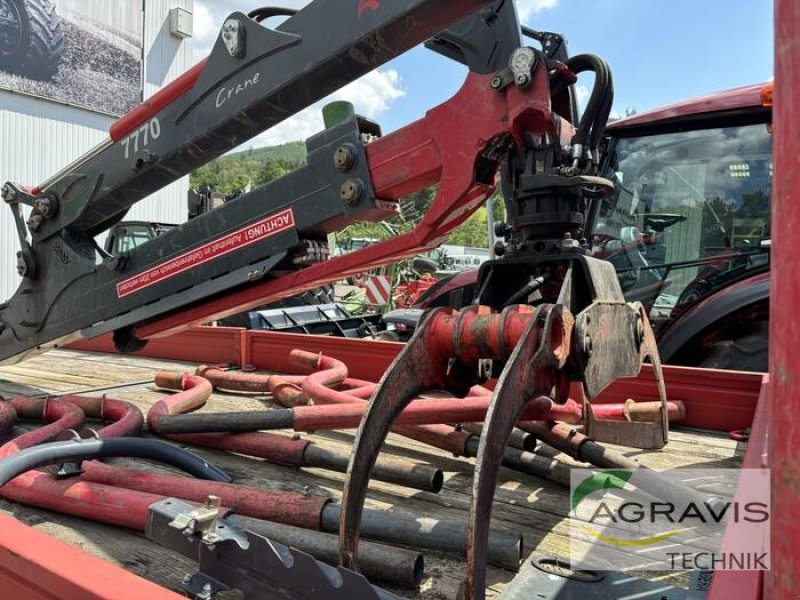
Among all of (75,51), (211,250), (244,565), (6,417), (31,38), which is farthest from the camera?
(75,51)

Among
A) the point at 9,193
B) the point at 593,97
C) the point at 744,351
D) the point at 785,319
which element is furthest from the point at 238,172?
the point at 785,319

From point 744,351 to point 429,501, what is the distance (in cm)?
205

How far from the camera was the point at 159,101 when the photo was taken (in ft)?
8.18

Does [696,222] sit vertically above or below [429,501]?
above

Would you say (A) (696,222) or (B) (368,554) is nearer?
(B) (368,554)

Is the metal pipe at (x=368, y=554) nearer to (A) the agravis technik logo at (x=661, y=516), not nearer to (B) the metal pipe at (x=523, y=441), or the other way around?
(A) the agravis technik logo at (x=661, y=516)

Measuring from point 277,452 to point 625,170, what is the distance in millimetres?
2710

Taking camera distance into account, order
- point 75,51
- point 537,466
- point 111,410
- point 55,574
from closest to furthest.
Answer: point 55,574 → point 537,466 → point 111,410 → point 75,51

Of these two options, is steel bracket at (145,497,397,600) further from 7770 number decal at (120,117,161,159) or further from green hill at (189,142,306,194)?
green hill at (189,142,306,194)

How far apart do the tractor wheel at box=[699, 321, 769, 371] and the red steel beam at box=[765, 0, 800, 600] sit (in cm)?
289

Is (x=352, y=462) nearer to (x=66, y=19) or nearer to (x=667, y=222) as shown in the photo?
(x=667, y=222)

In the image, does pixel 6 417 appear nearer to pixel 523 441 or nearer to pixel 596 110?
pixel 523 441

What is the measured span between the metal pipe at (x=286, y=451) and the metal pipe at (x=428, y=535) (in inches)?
12.8

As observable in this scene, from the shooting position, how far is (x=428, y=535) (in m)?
1.63
